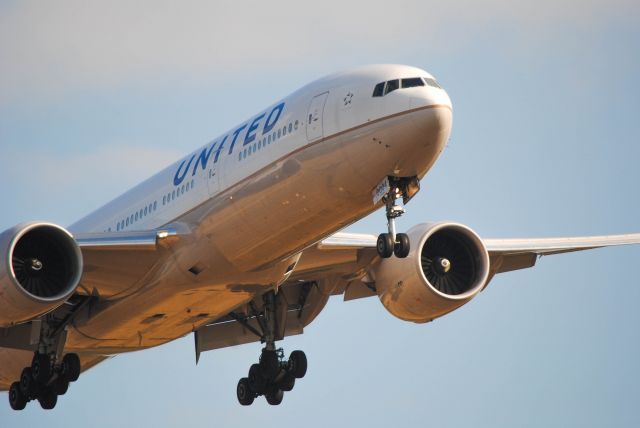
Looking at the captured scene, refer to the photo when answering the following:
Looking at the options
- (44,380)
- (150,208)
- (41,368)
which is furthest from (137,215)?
(44,380)

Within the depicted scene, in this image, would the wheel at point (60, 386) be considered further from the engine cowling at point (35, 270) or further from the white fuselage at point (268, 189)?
the engine cowling at point (35, 270)

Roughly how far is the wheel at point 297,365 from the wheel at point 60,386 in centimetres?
581

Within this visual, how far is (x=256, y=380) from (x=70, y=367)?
4.96m

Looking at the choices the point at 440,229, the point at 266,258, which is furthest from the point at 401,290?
the point at 266,258

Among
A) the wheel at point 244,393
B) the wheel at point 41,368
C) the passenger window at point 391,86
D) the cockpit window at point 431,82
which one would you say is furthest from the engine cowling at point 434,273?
the wheel at point 41,368

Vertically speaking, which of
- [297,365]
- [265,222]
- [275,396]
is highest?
[265,222]

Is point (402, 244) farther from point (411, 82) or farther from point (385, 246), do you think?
point (411, 82)

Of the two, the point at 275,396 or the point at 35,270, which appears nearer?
the point at 35,270

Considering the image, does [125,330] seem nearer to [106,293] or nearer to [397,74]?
[106,293]

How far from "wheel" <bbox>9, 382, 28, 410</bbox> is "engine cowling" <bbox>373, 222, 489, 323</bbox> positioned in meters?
9.37

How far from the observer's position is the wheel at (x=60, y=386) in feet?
121

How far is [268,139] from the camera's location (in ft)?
108

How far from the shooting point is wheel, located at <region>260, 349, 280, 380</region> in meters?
38.8

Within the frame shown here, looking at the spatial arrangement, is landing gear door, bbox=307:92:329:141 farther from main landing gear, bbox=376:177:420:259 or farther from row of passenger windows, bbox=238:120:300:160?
main landing gear, bbox=376:177:420:259
